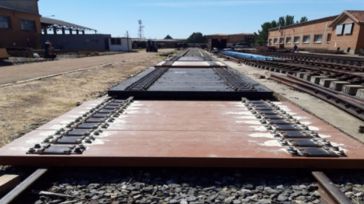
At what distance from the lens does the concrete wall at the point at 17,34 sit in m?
39.2

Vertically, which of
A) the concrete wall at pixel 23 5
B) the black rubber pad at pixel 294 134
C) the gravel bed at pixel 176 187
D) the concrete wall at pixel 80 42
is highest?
the concrete wall at pixel 23 5

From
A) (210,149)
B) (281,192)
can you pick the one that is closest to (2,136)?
(210,149)

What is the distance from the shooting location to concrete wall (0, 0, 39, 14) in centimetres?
4650

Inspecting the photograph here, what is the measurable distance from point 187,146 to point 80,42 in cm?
5945

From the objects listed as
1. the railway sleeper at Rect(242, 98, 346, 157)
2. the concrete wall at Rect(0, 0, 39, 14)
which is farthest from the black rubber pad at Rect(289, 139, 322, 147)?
the concrete wall at Rect(0, 0, 39, 14)

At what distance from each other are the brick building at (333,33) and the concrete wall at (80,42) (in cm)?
3493

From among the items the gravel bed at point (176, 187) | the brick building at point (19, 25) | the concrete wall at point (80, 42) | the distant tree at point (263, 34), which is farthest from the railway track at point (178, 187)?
the distant tree at point (263, 34)

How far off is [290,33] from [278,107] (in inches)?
2643

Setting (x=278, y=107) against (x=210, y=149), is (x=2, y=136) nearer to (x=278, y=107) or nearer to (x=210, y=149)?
(x=210, y=149)

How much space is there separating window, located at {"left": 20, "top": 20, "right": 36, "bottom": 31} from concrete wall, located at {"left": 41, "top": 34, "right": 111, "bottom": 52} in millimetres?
7077

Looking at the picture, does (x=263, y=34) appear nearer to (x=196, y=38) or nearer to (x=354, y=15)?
(x=196, y=38)

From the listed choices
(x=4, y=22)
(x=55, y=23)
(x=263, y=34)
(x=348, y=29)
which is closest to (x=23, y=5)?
(x=55, y=23)

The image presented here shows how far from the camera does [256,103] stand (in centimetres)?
574

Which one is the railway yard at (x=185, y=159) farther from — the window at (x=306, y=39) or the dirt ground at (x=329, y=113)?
the window at (x=306, y=39)
